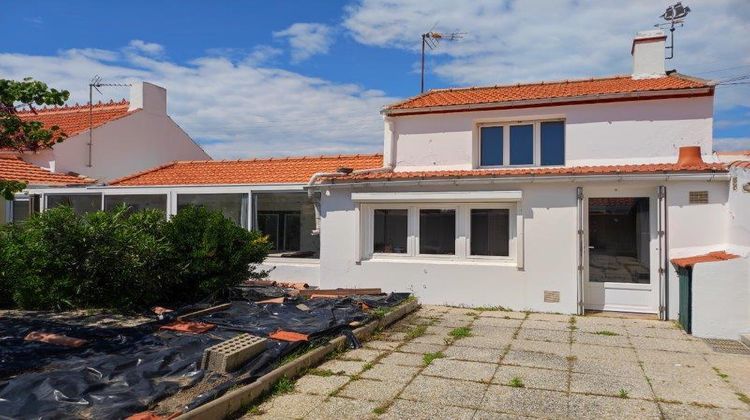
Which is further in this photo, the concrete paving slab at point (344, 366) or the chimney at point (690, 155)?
the chimney at point (690, 155)

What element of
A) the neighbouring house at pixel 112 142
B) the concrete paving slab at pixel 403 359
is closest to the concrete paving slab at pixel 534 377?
the concrete paving slab at pixel 403 359

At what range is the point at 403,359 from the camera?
749 centimetres

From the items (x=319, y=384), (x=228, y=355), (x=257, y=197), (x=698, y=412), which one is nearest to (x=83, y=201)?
(x=257, y=197)

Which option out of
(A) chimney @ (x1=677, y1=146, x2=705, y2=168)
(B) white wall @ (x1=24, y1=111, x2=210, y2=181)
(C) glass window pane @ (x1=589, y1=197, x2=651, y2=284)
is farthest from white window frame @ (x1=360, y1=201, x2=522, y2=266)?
(B) white wall @ (x1=24, y1=111, x2=210, y2=181)

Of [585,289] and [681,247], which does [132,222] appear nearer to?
[585,289]

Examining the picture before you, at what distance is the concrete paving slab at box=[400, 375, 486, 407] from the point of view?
A: 582 centimetres

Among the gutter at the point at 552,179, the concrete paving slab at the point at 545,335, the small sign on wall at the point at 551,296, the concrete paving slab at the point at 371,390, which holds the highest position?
the gutter at the point at 552,179

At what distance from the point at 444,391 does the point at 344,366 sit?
1.50 meters

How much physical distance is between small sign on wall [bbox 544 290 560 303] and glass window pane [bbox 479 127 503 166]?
3.56 meters

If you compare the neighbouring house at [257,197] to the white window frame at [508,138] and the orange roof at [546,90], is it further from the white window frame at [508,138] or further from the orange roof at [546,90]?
the white window frame at [508,138]

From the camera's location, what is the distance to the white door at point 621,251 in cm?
1052

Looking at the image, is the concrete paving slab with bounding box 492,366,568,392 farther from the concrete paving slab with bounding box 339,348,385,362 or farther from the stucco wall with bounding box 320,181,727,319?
the stucco wall with bounding box 320,181,727,319

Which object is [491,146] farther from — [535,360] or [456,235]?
[535,360]

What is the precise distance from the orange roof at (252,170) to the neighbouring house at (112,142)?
9.08ft
